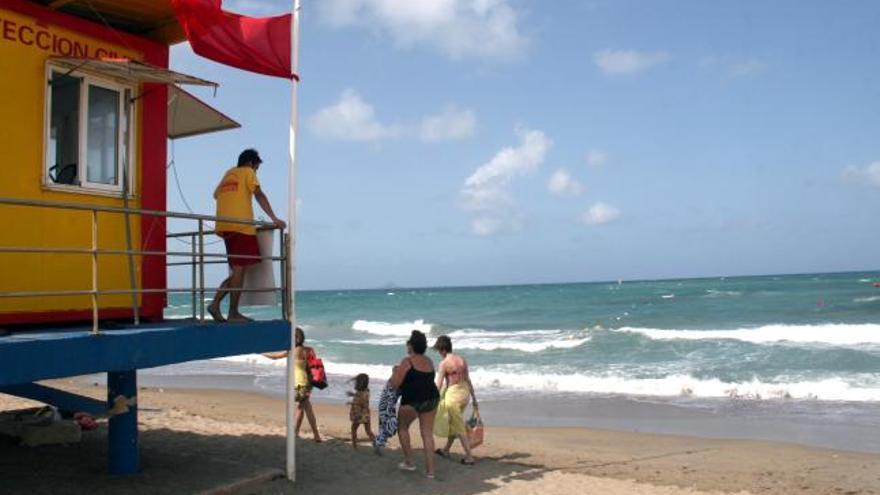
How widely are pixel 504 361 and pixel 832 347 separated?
10510 millimetres

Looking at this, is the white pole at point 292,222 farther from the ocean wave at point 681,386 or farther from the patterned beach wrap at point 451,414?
the ocean wave at point 681,386

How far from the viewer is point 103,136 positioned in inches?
282

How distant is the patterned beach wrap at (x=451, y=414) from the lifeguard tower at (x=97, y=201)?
287 cm

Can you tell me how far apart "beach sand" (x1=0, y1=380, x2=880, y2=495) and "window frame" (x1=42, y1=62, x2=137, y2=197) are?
2800 mm

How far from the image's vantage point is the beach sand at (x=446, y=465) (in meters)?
7.97

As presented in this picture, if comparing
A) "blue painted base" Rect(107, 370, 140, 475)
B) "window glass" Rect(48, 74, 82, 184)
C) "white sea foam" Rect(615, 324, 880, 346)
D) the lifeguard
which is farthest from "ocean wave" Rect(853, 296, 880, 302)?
"window glass" Rect(48, 74, 82, 184)

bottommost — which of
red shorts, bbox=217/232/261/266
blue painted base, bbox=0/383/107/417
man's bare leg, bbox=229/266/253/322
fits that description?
blue painted base, bbox=0/383/107/417

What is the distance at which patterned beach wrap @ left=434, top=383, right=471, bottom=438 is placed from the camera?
966 cm

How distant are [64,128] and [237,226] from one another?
5.54 feet

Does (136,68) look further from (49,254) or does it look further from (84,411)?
(84,411)

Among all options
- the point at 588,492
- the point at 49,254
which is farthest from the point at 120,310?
the point at 588,492

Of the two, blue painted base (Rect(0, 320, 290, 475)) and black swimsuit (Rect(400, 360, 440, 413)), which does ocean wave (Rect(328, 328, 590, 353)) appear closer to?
black swimsuit (Rect(400, 360, 440, 413))

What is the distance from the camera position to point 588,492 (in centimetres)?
884

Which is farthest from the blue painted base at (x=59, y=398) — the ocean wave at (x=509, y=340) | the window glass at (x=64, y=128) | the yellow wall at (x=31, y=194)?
the ocean wave at (x=509, y=340)
